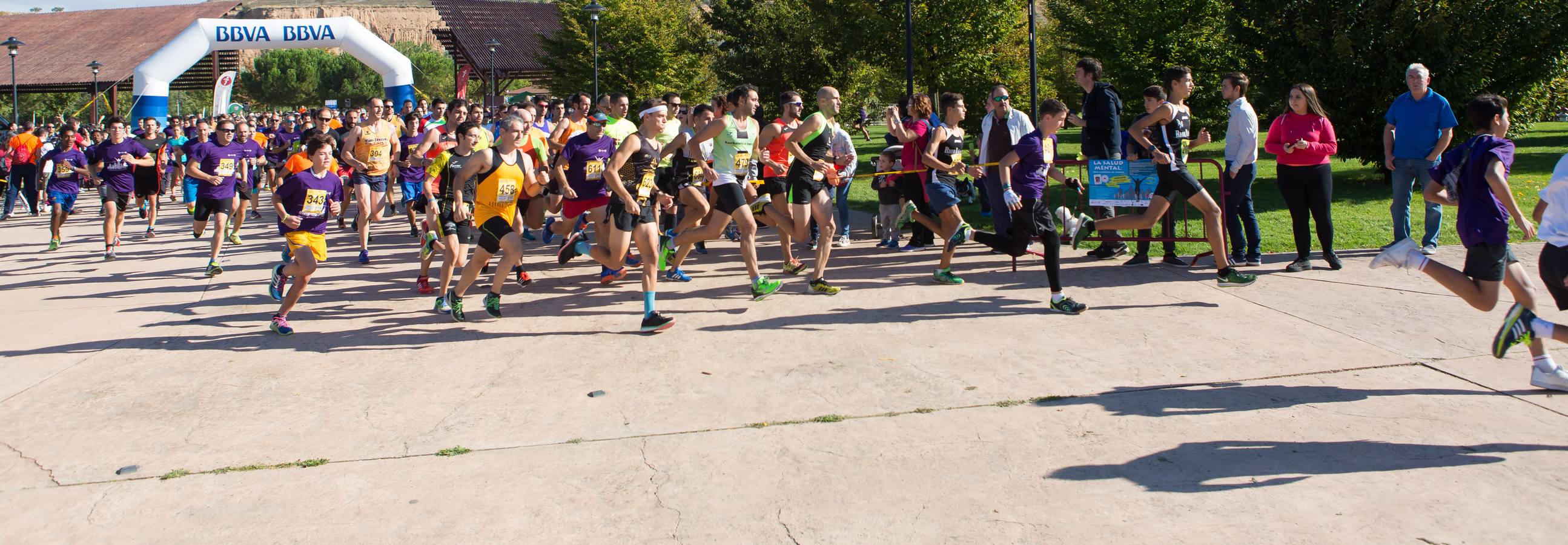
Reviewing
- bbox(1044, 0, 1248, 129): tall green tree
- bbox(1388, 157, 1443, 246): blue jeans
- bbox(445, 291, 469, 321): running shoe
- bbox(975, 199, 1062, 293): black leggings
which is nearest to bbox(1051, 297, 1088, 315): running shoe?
bbox(975, 199, 1062, 293): black leggings

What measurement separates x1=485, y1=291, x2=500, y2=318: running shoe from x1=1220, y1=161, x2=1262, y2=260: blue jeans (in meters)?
5.87

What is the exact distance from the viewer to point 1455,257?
366 inches

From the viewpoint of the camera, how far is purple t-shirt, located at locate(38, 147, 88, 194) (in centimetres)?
1392

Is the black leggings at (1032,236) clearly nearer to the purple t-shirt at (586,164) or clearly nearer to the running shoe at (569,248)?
the purple t-shirt at (586,164)

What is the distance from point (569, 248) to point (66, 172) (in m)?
7.98

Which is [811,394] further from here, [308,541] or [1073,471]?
[308,541]

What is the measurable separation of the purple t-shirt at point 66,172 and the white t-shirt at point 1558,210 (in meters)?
15.1

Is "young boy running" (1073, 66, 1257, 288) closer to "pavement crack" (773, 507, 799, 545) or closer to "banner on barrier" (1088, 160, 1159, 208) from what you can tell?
"banner on barrier" (1088, 160, 1159, 208)

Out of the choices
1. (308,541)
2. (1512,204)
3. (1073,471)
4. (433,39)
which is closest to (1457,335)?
(1512,204)

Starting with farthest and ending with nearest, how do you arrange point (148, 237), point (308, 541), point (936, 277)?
point (148, 237)
point (936, 277)
point (308, 541)

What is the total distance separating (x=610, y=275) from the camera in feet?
31.5

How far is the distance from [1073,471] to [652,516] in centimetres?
168

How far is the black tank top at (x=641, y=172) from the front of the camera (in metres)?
8.32

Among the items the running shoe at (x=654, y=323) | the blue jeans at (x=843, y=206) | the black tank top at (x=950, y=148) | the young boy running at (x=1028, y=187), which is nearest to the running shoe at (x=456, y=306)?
the running shoe at (x=654, y=323)
